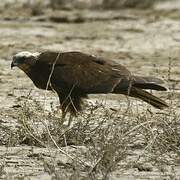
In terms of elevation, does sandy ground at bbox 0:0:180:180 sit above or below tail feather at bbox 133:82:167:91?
below

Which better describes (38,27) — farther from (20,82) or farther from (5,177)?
(5,177)

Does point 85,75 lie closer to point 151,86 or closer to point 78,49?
point 151,86

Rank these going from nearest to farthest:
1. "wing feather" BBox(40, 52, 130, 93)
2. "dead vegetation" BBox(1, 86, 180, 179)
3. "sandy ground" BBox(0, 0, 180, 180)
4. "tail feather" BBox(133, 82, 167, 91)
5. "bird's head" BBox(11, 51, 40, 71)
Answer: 1. "dead vegetation" BBox(1, 86, 180, 179)
2. "sandy ground" BBox(0, 0, 180, 180)
3. "tail feather" BBox(133, 82, 167, 91)
4. "wing feather" BBox(40, 52, 130, 93)
5. "bird's head" BBox(11, 51, 40, 71)

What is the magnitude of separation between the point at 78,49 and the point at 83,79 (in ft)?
17.2

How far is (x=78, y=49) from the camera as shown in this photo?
42.2ft

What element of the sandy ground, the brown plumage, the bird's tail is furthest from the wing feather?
the sandy ground

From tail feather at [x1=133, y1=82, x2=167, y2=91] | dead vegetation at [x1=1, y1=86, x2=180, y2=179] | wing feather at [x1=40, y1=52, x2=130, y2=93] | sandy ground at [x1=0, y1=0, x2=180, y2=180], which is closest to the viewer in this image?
dead vegetation at [x1=1, y1=86, x2=180, y2=179]

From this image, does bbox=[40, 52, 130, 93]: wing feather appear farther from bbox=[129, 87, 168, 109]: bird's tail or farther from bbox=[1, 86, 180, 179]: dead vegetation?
bbox=[1, 86, 180, 179]: dead vegetation

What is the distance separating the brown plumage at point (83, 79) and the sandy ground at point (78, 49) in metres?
0.35

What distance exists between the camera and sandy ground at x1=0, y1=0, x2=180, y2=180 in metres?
6.05

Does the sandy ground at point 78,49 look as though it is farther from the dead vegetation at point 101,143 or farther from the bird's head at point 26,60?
the bird's head at point 26,60

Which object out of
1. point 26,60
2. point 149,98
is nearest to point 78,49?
point 26,60

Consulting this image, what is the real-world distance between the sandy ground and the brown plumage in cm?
35

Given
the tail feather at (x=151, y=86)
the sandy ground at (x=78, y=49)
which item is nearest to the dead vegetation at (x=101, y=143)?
the sandy ground at (x=78, y=49)
